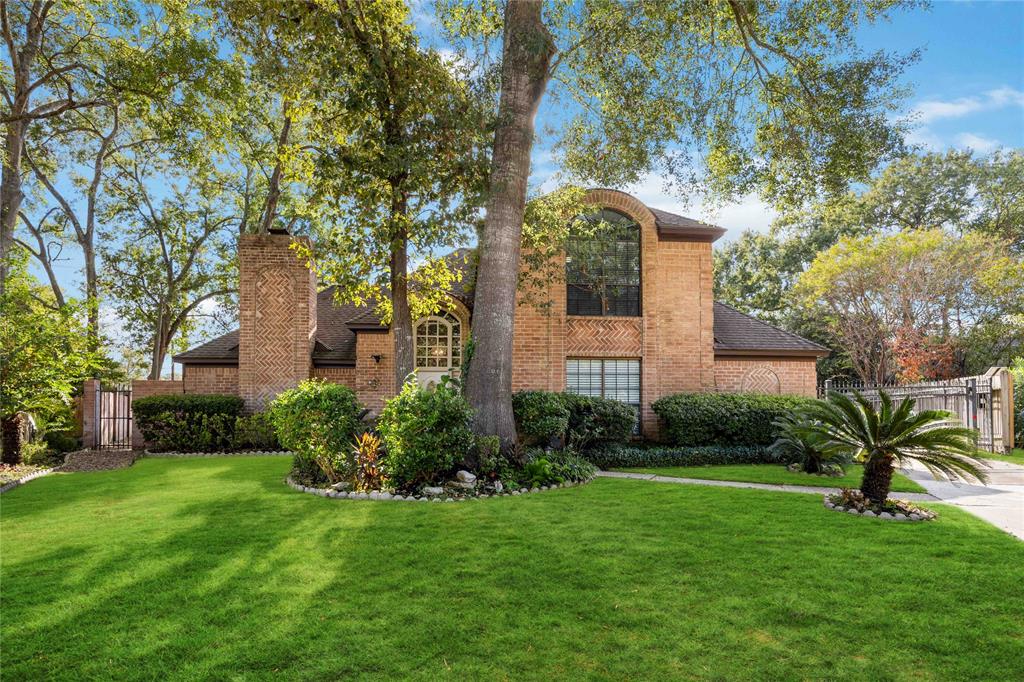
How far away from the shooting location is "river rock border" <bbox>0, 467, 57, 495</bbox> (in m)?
9.44

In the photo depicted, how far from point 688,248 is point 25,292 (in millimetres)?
16567

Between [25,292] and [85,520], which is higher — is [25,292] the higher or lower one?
the higher one

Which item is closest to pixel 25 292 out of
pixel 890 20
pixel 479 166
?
pixel 479 166

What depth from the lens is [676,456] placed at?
12.5m

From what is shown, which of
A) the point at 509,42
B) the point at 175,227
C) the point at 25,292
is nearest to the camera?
the point at 509,42

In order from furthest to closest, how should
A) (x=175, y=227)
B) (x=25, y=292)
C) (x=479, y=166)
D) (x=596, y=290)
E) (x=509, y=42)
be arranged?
(x=175, y=227) < (x=596, y=290) < (x=25, y=292) < (x=479, y=166) < (x=509, y=42)

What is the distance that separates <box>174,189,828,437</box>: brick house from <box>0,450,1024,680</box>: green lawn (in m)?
8.52

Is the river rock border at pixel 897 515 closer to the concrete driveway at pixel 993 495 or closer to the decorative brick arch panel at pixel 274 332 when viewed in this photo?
the concrete driveway at pixel 993 495

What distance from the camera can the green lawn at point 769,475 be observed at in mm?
9453

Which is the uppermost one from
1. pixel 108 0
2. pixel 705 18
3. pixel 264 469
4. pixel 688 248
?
pixel 108 0

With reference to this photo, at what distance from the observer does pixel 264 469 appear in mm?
11070

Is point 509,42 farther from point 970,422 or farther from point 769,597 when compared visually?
point 970,422

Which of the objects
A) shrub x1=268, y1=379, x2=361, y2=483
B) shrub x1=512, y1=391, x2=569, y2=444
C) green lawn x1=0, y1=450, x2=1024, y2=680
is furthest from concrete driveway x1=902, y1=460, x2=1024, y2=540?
shrub x1=268, y1=379, x2=361, y2=483

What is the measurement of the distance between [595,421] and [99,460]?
11515 millimetres
